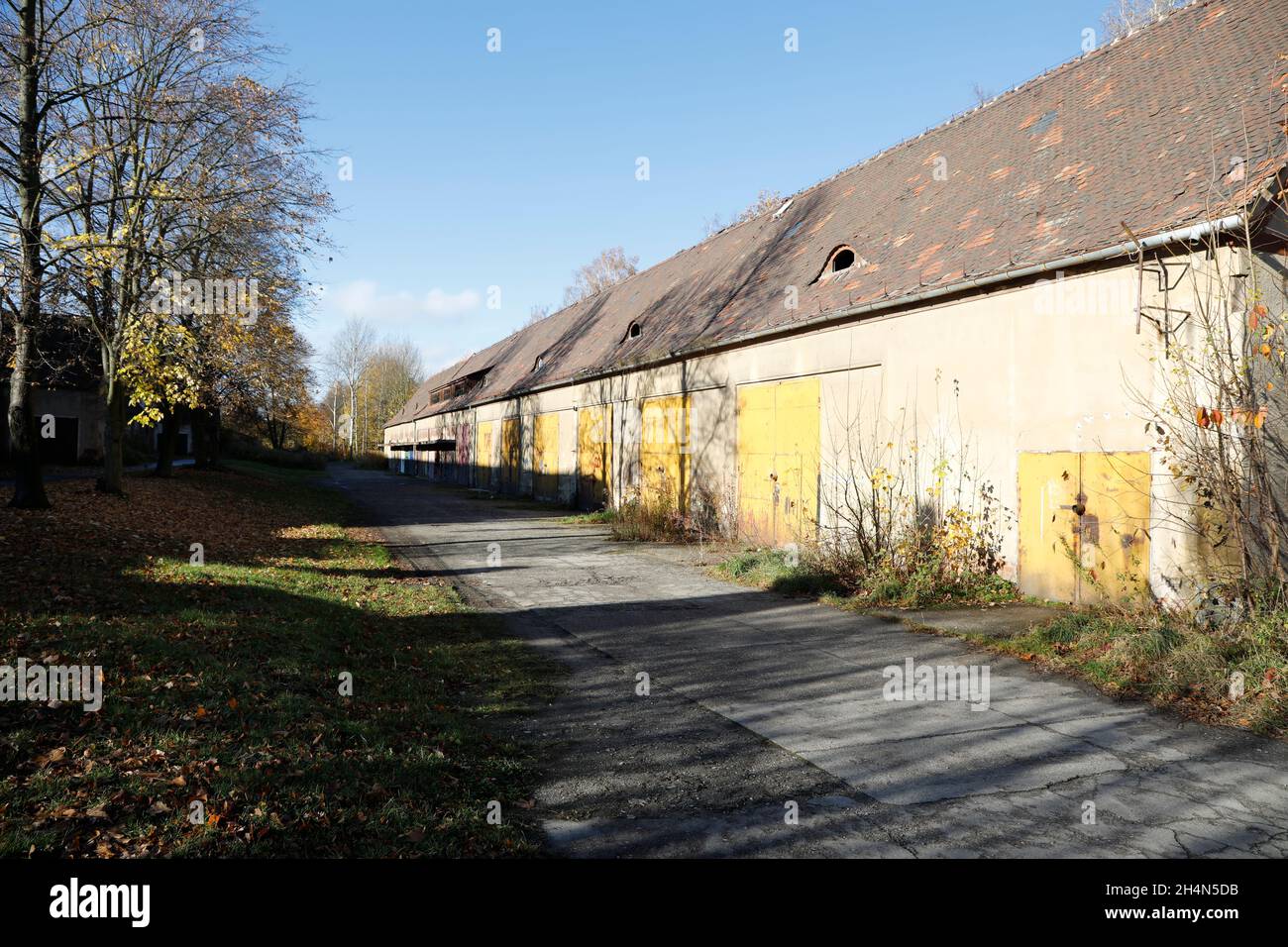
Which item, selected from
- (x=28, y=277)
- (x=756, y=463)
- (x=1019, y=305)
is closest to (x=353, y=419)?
(x=28, y=277)

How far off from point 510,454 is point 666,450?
49.2 feet

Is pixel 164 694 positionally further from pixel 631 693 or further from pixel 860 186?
pixel 860 186

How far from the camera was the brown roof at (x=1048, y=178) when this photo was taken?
8.38 m

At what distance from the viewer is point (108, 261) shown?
1130 centimetres

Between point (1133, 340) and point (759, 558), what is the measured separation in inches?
236

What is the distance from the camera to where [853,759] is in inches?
191

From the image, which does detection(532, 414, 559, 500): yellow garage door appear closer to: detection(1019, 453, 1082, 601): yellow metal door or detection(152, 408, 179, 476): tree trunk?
detection(152, 408, 179, 476): tree trunk

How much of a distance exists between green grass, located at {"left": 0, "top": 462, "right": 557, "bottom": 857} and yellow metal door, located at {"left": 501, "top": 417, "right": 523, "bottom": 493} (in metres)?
20.7

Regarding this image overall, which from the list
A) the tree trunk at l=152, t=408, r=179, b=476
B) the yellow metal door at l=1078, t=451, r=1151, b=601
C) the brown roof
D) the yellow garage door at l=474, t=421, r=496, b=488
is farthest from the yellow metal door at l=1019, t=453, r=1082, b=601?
the yellow garage door at l=474, t=421, r=496, b=488

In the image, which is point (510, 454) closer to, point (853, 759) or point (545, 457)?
point (545, 457)

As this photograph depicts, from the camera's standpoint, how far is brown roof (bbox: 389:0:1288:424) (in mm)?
8375

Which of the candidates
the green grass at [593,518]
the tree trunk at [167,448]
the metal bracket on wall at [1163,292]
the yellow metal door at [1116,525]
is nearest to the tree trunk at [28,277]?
the green grass at [593,518]

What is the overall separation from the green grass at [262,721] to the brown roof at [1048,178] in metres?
7.81

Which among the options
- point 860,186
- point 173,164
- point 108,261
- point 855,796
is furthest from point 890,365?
point 173,164
